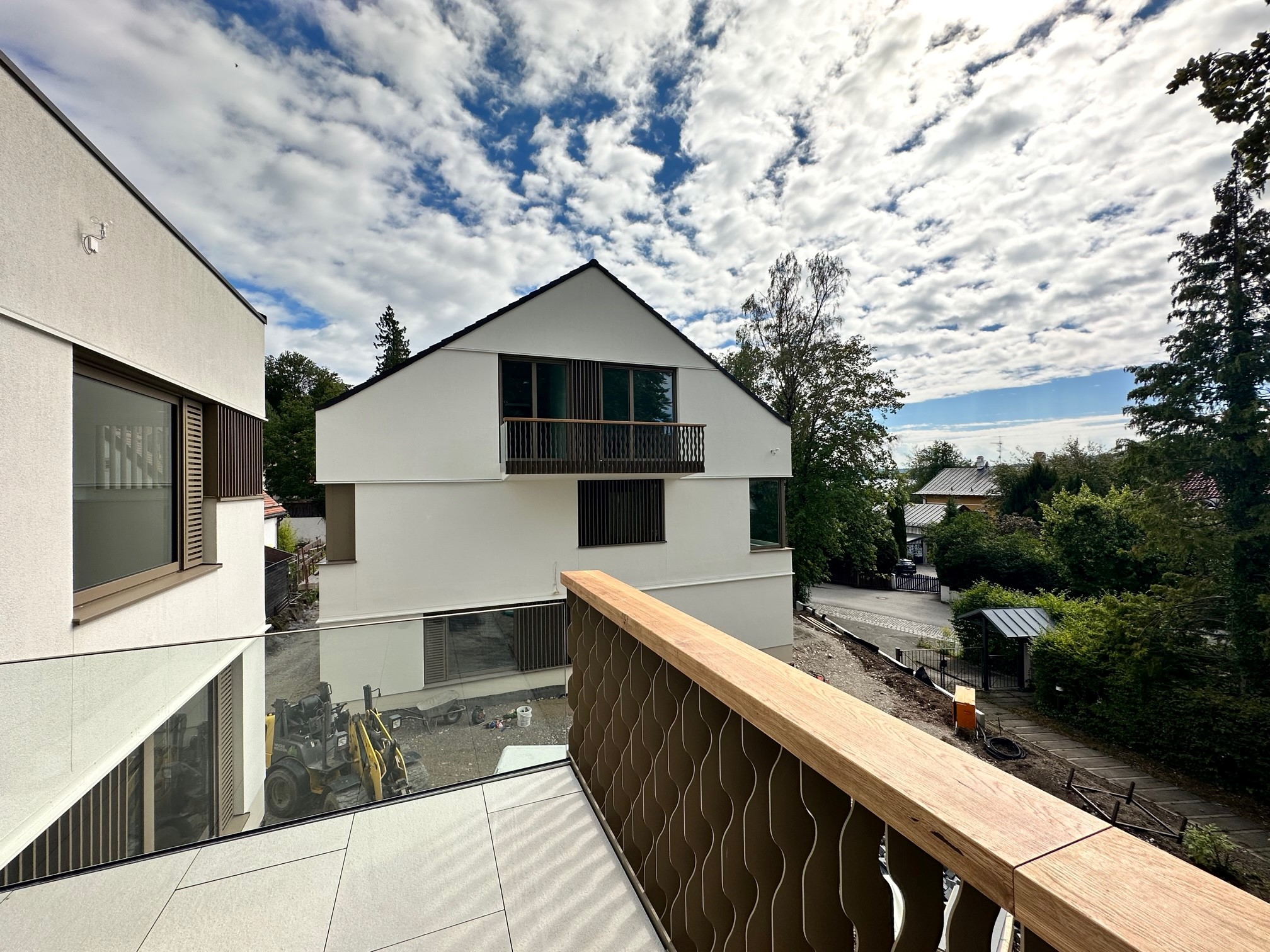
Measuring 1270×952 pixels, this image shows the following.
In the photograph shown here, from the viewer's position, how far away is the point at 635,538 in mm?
9516

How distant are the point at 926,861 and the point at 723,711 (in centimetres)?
53

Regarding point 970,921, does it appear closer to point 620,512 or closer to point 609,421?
point 609,421

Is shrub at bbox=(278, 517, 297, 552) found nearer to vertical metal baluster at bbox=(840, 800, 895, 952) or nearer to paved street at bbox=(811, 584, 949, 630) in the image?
paved street at bbox=(811, 584, 949, 630)

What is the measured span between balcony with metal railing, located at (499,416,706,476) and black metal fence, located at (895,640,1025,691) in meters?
7.78

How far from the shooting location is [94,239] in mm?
2867

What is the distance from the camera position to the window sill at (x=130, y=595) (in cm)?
274

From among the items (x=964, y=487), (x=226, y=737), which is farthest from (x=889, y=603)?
(x=226, y=737)

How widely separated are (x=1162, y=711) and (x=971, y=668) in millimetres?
3779

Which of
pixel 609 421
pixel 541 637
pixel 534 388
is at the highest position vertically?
pixel 534 388

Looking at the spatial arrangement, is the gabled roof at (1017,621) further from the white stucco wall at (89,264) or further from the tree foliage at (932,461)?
the tree foliage at (932,461)

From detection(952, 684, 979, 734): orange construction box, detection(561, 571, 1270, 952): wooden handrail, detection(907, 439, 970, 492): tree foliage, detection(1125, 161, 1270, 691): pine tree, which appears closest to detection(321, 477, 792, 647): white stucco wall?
detection(952, 684, 979, 734): orange construction box

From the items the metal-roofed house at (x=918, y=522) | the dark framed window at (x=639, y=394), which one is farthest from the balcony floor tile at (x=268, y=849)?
the metal-roofed house at (x=918, y=522)

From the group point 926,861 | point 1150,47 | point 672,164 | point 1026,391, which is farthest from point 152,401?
point 1026,391

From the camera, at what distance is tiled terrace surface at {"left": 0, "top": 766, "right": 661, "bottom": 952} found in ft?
4.88
